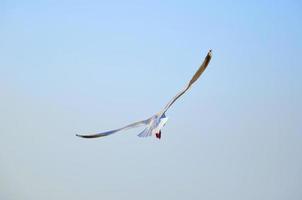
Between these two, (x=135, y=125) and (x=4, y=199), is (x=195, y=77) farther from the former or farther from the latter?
(x=4, y=199)

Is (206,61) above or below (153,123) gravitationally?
above

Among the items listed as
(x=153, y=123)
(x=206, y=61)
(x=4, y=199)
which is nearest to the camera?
(x=206, y=61)

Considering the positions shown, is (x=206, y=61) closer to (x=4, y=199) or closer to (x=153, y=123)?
(x=153, y=123)

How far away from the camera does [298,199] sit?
113 inches

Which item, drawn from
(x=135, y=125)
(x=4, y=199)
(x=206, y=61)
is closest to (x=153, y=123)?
(x=135, y=125)

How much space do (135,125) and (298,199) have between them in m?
2.24

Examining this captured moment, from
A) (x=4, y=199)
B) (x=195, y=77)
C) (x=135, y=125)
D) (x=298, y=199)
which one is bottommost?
(x=4, y=199)

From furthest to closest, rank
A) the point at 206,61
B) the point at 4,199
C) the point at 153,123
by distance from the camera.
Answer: the point at 4,199, the point at 153,123, the point at 206,61

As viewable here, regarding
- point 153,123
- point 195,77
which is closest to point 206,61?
point 195,77

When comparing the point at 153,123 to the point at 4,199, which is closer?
the point at 153,123

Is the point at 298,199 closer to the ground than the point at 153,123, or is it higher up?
closer to the ground

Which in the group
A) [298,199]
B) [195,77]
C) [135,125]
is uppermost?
[195,77]

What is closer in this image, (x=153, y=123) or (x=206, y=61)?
(x=206, y=61)

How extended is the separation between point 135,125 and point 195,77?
22cm
